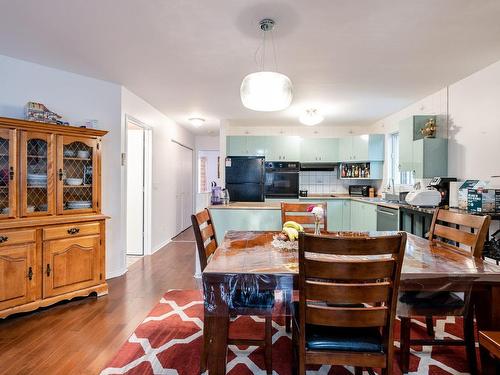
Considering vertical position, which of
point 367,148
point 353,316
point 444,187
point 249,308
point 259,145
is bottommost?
point 249,308

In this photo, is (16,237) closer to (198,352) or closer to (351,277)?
(198,352)

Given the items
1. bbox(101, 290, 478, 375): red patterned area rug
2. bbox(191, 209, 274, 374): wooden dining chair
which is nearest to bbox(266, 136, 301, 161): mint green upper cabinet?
bbox(101, 290, 478, 375): red patterned area rug

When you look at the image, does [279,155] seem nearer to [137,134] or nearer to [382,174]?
[382,174]

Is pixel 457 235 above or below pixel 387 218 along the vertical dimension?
above

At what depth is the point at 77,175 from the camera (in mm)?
3064

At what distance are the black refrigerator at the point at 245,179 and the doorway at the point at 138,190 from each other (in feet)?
5.27

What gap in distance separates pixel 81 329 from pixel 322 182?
509cm

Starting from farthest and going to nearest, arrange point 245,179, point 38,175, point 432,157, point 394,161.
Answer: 1. point 245,179
2. point 394,161
3. point 432,157
4. point 38,175

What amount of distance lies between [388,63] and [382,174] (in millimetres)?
3021

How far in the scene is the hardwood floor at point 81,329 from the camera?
6.26 ft

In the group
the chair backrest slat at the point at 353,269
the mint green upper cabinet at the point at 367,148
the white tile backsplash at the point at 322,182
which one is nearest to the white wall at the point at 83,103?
the chair backrest slat at the point at 353,269

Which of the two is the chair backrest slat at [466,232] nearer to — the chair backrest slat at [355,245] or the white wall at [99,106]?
the chair backrest slat at [355,245]

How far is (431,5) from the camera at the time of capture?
6.39 ft

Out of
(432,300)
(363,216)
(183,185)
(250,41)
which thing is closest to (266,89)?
(250,41)
